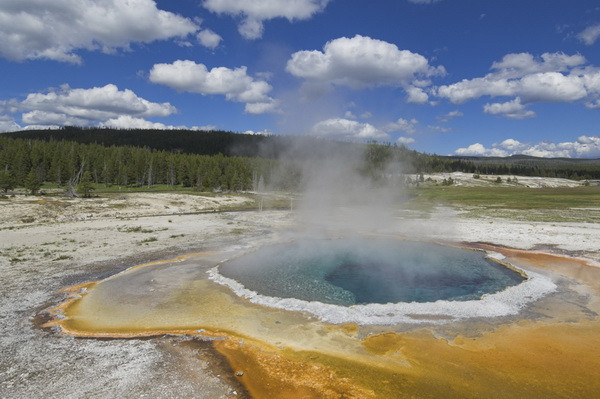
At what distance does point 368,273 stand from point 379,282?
1.35 metres

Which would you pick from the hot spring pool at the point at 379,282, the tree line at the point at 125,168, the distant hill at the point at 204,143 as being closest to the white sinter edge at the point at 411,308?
the hot spring pool at the point at 379,282

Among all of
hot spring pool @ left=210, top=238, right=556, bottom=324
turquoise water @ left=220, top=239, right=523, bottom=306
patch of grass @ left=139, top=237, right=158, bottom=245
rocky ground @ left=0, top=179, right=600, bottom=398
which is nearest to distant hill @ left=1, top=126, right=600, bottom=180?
rocky ground @ left=0, top=179, right=600, bottom=398

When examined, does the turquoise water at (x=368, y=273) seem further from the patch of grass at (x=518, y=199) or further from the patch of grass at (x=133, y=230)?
the patch of grass at (x=518, y=199)

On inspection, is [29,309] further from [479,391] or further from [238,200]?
[238,200]

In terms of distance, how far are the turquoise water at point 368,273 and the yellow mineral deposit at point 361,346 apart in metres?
2.09

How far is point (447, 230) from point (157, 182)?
2747 inches

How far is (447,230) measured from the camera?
81.4ft

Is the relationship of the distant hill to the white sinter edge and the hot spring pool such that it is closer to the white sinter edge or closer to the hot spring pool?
the hot spring pool

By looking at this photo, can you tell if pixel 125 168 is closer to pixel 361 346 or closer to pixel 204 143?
pixel 361 346

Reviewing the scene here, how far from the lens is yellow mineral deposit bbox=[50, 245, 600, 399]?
20.4 feet

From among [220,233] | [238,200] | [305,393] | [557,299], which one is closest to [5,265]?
[220,233]

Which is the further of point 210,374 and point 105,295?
point 105,295

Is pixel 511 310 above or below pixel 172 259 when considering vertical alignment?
above

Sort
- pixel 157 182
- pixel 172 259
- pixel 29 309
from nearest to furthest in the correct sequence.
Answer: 1. pixel 29 309
2. pixel 172 259
3. pixel 157 182
